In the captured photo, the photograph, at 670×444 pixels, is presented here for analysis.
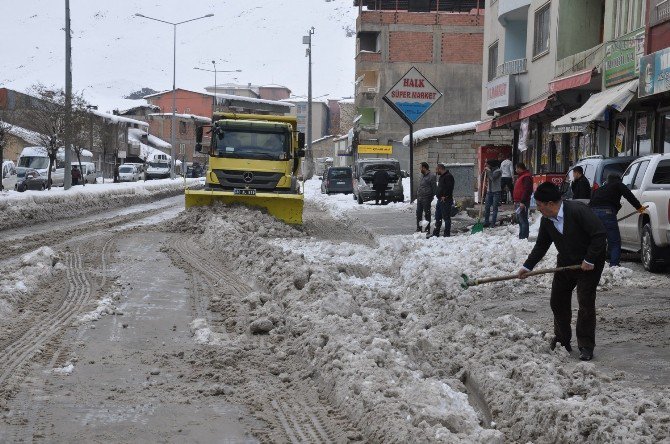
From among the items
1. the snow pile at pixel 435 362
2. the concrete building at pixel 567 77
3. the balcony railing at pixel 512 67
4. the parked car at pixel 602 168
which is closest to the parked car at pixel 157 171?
the concrete building at pixel 567 77

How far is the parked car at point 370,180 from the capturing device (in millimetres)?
39031

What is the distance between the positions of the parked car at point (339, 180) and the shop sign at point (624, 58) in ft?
88.7

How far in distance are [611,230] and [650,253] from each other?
0.69 m

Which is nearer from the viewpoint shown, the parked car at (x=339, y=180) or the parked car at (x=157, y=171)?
the parked car at (x=339, y=180)

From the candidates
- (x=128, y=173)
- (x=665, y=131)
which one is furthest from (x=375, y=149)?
(x=665, y=131)

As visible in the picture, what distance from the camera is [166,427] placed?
613 cm

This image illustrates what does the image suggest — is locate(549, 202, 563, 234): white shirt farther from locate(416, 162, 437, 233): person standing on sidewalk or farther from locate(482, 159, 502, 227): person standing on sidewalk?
locate(482, 159, 502, 227): person standing on sidewalk

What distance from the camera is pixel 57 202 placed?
31984mm

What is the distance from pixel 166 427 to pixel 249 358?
2.04m

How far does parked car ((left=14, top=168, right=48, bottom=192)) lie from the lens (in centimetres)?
4441

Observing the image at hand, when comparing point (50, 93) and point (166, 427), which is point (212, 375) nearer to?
point (166, 427)

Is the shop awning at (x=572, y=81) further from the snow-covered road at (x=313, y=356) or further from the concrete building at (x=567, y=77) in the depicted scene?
the snow-covered road at (x=313, y=356)

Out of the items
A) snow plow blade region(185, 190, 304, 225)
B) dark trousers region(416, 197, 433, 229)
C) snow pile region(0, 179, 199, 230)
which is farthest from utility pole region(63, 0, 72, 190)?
dark trousers region(416, 197, 433, 229)

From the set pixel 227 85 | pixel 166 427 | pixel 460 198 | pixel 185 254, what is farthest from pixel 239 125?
pixel 227 85
